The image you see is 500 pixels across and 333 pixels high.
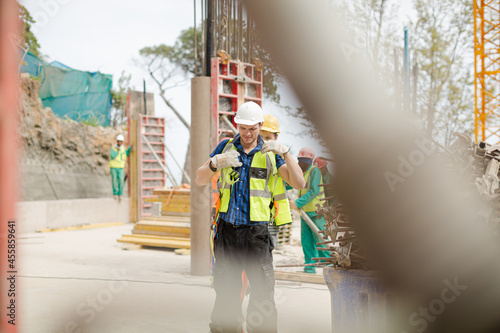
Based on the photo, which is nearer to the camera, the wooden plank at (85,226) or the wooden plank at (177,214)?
the wooden plank at (177,214)

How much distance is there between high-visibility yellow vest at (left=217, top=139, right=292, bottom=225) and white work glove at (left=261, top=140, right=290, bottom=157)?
27 centimetres

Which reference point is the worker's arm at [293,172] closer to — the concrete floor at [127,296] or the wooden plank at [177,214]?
the concrete floor at [127,296]

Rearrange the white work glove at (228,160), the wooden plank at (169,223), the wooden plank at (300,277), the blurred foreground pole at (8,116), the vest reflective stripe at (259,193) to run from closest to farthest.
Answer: the blurred foreground pole at (8,116), the white work glove at (228,160), the vest reflective stripe at (259,193), the wooden plank at (300,277), the wooden plank at (169,223)

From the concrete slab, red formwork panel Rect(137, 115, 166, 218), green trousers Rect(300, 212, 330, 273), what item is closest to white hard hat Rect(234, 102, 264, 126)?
green trousers Rect(300, 212, 330, 273)

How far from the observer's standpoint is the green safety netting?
760 inches

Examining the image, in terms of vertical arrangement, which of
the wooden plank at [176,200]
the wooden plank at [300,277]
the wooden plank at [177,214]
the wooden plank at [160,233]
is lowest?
the wooden plank at [300,277]

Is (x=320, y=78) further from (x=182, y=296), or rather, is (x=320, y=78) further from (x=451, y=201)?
(x=182, y=296)

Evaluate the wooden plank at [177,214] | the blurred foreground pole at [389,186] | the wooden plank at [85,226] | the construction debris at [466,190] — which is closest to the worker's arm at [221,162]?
the construction debris at [466,190]

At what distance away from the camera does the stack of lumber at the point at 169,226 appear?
10336mm

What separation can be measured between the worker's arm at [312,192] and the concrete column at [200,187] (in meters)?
1.34

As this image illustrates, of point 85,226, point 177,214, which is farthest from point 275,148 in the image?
point 85,226

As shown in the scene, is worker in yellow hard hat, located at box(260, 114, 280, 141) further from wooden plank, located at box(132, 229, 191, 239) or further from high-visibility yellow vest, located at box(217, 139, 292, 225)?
wooden plank, located at box(132, 229, 191, 239)

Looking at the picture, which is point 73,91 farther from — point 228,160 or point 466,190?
point 466,190

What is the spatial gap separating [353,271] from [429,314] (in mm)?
633
